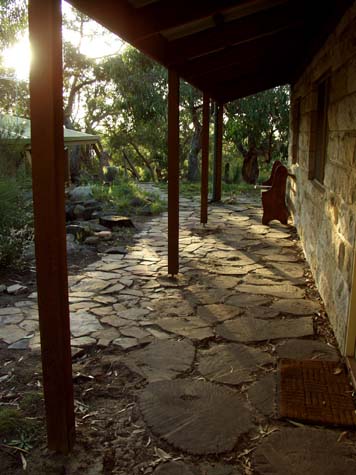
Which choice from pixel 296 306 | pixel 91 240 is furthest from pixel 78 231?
pixel 296 306

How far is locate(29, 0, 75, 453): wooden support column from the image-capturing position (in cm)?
195

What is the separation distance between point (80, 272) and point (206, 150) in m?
3.28

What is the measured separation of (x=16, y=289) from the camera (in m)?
4.61

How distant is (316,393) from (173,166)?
275 cm

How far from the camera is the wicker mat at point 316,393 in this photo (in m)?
2.57

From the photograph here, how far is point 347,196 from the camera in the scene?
3.27 meters

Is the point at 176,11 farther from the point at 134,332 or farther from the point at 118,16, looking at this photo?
the point at 134,332

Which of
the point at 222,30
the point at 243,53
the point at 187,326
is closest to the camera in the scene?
the point at 187,326

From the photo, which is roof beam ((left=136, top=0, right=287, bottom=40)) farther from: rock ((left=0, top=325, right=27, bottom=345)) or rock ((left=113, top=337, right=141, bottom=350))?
rock ((left=0, top=325, right=27, bottom=345))

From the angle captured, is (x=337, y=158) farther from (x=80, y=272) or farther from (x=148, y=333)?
(x=80, y=272)

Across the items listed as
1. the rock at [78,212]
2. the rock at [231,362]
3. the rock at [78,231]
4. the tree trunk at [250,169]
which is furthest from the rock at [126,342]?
the tree trunk at [250,169]

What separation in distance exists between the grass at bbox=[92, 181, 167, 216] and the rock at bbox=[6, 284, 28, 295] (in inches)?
173

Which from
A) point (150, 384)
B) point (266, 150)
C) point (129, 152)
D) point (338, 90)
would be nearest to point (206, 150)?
point (338, 90)

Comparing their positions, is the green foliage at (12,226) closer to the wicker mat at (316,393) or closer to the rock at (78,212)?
the rock at (78,212)
